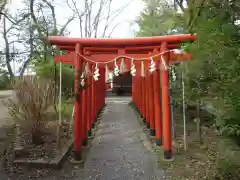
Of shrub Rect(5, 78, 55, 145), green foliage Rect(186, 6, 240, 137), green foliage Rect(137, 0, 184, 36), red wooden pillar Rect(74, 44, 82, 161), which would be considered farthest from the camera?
green foliage Rect(137, 0, 184, 36)

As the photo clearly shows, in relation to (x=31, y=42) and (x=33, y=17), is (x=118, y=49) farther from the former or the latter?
(x=33, y=17)

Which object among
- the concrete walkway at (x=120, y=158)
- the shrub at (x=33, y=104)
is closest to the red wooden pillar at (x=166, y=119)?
the concrete walkway at (x=120, y=158)

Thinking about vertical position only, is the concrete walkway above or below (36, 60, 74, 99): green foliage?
below

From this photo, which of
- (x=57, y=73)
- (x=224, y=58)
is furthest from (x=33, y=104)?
(x=57, y=73)

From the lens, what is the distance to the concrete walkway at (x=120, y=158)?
468 centimetres

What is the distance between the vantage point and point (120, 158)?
557 cm

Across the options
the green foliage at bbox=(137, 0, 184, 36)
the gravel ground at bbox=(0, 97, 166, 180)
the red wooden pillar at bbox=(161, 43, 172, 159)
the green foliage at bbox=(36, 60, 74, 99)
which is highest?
the green foliage at bbox=(137, 0, 184, 36)

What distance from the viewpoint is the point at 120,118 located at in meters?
10.7

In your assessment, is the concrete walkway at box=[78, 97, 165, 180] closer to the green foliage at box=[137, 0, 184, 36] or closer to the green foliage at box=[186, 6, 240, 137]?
the green foliage at box=[186, 6, 240, 137]

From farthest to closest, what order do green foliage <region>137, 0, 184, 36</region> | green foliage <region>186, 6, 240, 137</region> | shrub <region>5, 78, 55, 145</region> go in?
green foliage <region>137, 0, 184, 36</region> → shrub <region>5, 78, 55, 145</region> → green foliage <region>186, 6, 240, 137</region>

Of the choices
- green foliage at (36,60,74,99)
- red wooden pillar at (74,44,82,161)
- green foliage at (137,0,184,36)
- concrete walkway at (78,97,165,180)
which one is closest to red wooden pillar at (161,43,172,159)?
concrete walkway at (78,97,165,180)

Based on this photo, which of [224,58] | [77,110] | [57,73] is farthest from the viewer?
[57,73]

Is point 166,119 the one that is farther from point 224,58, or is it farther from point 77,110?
point 224,58

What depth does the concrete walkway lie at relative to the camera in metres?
4.68
